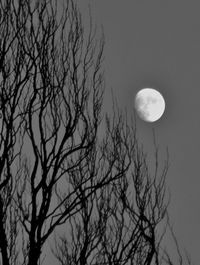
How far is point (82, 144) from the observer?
6.11 m

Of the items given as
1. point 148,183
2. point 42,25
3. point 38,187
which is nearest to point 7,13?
point 42,25

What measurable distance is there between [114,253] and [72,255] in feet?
4.11

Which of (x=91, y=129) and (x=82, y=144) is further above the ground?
(x=91, y=129)

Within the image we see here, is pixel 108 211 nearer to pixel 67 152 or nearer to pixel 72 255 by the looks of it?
pixel 72 255

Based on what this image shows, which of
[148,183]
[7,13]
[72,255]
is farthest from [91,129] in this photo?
[72,255]

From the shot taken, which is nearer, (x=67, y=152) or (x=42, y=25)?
(x=67, y=152)

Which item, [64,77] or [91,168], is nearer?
[64,77]

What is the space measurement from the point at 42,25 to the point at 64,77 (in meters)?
0.78

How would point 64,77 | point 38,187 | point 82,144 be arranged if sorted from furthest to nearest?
Answer: point 64,77 → point 82,144 → point 38,187

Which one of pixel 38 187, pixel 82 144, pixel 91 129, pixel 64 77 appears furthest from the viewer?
pixel 91 129

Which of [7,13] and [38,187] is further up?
[7,13]

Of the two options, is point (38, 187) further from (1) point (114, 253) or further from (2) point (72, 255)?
(2) point (72, 255)

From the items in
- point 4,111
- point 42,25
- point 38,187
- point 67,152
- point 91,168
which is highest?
point 42,25

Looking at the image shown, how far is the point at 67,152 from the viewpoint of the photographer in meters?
6.00
